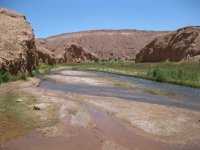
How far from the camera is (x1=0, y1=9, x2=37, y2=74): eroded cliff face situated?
27.4 meters

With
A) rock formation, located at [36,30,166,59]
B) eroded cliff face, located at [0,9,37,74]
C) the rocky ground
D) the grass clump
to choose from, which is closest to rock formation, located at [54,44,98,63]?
the grass clump

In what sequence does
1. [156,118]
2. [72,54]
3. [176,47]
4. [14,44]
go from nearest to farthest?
[156,118] < [14,44] < [176,47] < [72,54]

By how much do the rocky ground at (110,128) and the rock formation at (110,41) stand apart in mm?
121947

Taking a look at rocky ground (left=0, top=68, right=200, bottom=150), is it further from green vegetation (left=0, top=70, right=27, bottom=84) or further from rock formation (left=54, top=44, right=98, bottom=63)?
rock formation (left=54, top=44, right=98, bottom=63)

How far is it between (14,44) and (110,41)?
424 ft

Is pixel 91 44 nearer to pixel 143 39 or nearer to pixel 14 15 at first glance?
pixel 143 39

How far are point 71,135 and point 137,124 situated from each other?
318 cm

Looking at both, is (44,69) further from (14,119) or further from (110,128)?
(110,128)

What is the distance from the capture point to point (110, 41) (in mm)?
158875

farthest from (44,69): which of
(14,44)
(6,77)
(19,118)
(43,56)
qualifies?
(19,118)

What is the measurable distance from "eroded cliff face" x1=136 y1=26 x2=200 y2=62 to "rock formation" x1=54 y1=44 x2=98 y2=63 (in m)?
20.2

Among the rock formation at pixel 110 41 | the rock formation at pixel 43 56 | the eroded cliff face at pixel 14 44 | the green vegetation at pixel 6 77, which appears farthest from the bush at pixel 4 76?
the rock formation at pixel 110 41

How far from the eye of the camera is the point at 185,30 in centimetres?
7050

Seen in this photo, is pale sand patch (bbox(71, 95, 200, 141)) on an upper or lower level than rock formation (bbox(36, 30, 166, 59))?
lower
